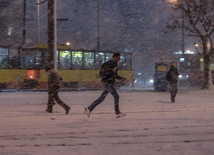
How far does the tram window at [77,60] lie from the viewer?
31672 mm

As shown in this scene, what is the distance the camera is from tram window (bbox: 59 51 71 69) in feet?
102

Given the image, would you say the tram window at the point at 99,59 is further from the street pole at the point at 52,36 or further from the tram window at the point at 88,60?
the street pole at the point at 52,36

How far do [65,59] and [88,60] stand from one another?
1.99 metres

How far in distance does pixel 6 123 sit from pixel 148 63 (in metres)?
51.6

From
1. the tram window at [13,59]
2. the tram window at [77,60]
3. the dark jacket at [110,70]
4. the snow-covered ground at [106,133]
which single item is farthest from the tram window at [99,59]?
the dark jacket at [110,70]

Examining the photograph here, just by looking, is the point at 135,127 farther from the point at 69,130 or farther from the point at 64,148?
the point at 64,148

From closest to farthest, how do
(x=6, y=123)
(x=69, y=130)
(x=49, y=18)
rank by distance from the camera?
(x=69, y=130), (x=6, y=123), (x=49, y=18)

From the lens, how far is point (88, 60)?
32.5m

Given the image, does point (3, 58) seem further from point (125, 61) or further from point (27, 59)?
point (125, 61)

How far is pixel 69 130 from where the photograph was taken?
9.92 metres

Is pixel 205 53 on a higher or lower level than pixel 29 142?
higher

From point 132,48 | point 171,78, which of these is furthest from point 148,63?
point 171,78

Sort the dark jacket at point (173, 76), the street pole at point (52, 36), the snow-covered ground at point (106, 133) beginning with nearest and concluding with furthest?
the snow-covered ground at point (106, 133), the street pole at point (52, 36), the dark jacket at point (173, 76)

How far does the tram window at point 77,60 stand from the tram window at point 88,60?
0.41m
